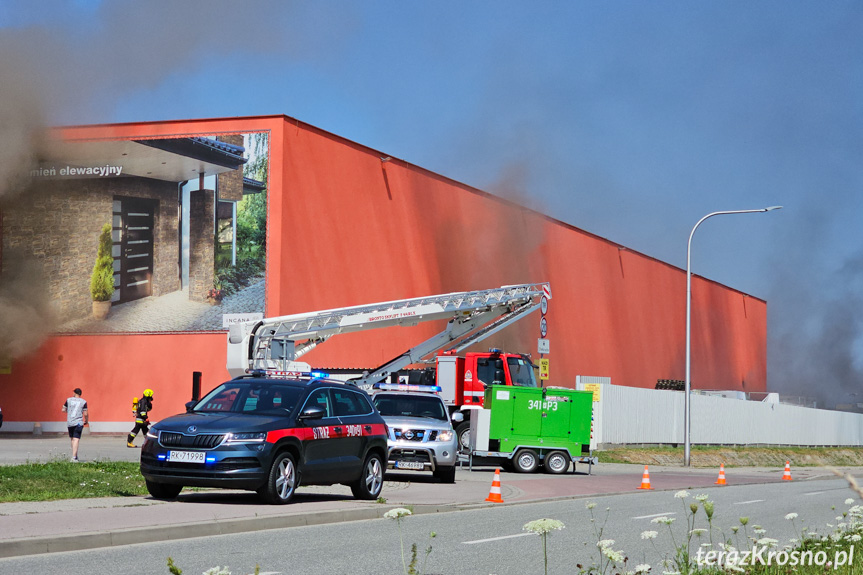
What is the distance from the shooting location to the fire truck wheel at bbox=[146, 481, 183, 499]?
1344 cm

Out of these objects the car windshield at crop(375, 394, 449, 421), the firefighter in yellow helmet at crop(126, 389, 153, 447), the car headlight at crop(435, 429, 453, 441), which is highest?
the car windshield at crop(375, 394, 449, 421)

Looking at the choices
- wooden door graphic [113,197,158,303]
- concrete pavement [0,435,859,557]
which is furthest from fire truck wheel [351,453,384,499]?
wooden door graphic [113,197,158,303]

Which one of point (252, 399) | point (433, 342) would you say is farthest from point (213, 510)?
point (433, 342)

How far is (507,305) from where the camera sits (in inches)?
1272

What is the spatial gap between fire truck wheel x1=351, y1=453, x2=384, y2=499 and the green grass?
300 cm

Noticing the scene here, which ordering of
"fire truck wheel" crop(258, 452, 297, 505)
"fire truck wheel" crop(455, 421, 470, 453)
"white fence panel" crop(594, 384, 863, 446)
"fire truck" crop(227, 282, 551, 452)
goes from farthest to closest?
"white fence panel" crop(594, 384, 863, 446)
"fire truck wheel" crop(455, 421, 470, 453)
"fire truck" crop(227, 282, 551, 452)
"fire truck wheel" crop(258, 452, 297, 505)

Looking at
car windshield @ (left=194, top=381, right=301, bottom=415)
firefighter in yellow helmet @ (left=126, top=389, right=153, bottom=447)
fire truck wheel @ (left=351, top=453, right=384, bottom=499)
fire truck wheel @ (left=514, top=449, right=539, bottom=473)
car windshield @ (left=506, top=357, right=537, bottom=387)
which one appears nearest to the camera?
car windshield @ (left=194, top=381, right=301, bottom=415)

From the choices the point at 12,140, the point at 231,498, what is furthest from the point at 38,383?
the point at 231,498

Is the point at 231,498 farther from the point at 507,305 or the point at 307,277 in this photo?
the point at 307,277

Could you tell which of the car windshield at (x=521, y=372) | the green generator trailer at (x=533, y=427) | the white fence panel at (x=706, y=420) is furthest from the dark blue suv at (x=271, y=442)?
the white fence panel at (x=706, y=420)

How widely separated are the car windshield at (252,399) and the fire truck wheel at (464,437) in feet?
43.6

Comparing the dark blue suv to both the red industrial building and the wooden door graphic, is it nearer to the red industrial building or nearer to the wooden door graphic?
the red industrial building

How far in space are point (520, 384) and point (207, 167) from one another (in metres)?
14.3

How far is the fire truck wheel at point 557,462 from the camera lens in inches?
1011
